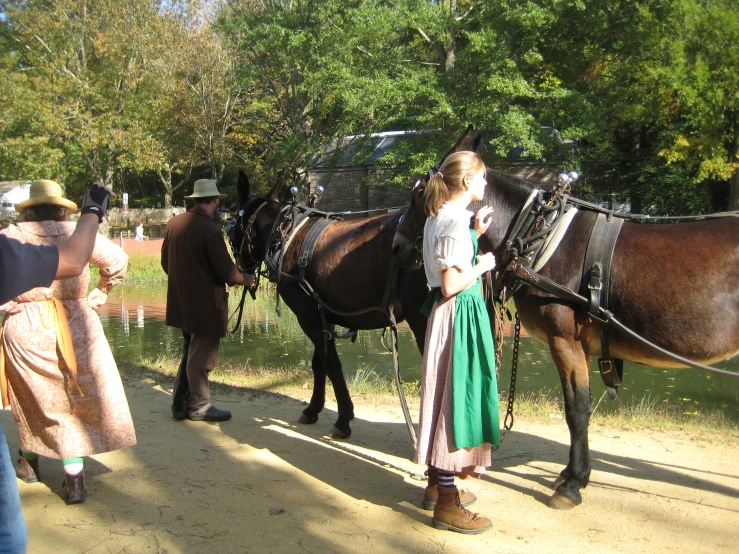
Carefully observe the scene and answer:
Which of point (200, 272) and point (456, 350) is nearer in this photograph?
point (456, 350)

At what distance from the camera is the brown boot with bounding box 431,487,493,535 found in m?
3.76

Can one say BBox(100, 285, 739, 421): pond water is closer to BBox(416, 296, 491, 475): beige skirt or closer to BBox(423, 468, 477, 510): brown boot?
BBox(423, 468, 477, 510): brown boot

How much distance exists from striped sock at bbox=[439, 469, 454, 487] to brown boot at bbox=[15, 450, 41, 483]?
2.73m

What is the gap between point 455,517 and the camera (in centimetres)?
377

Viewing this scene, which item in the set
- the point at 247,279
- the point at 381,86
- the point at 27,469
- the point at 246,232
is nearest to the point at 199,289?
the point at 247,279

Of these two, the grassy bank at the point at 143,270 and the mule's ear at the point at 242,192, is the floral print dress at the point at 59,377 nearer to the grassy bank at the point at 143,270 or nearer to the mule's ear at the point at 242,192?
the mule's ear at the point at 242,192

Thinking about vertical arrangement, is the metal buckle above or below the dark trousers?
above

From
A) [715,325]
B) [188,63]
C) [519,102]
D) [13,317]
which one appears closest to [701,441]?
[715,325]

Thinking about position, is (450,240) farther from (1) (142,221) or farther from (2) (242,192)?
(1) (142,221)

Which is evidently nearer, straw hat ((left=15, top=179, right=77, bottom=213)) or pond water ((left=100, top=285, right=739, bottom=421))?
straw hat ((left=15, top=179, right=77, bottom=213))

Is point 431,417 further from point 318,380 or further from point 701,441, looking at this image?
point 701,441

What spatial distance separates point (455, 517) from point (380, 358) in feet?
24.7

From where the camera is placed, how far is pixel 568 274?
4.28 meters

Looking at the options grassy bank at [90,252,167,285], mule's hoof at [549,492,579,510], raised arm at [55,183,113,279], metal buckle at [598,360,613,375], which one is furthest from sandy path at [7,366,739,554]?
grassy bank at [90,252,167,285]
